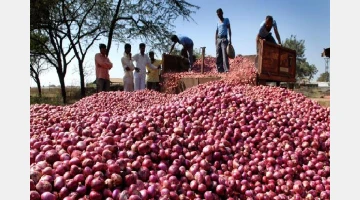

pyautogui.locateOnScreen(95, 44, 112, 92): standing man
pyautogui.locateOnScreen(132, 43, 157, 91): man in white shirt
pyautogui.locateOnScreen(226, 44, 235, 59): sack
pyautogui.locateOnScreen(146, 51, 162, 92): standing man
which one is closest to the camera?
pyautogui.locateOnScreen(95, 44, 112, 92): standing man

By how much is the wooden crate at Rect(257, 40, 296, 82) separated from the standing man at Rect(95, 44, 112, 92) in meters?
3.41

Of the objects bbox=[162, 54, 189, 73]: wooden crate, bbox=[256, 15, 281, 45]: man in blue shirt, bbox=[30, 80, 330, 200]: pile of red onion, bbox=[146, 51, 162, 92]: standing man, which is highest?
bbox=[256, 15, 281, 45]: man in blue shirt

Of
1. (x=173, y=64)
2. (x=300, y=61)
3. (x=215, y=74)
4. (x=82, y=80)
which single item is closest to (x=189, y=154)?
(x=215, y=74)

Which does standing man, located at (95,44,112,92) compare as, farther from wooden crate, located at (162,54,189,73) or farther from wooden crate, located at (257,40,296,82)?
wooden crate, located at (257,40,296,82)

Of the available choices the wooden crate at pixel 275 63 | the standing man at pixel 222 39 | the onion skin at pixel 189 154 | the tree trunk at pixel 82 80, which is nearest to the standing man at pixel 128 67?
the standing man at pixel 222 39

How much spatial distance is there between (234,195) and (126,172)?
2.16 ft

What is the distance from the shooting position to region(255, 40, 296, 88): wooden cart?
6.23 metres

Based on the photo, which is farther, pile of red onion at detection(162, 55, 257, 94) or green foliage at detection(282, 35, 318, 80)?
green foliage at detection(282, 35, 318, 80)

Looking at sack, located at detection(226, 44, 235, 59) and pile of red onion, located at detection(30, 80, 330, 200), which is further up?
sack, located at detection(226, 44, 235, 59)

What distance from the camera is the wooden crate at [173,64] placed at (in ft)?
29.2

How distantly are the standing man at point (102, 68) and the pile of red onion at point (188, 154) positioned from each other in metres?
4.23

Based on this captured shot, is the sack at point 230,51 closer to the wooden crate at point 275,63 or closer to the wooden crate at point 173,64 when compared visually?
the wooden crate at point 275,63

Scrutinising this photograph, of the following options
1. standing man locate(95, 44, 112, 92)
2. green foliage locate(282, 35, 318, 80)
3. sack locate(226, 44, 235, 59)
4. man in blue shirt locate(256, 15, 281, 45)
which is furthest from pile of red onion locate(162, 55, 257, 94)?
green foliage locate(282, 35, 318, 80)

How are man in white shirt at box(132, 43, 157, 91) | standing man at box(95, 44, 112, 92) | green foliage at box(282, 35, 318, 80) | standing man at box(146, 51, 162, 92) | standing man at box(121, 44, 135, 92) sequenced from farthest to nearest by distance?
green foliage at box(282, 35, 318, 80) → standing man at box(146, 51, 162, 92) → man in white shirt at box(132, 43, 157, 91) → standing man at box(121, 44, 135, 92) → standing man at box(95, 44, 112, 92)
